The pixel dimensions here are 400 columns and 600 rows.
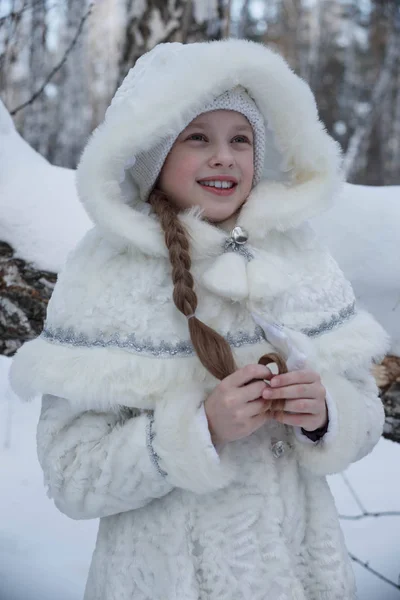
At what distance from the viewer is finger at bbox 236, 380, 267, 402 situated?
100 centimetres

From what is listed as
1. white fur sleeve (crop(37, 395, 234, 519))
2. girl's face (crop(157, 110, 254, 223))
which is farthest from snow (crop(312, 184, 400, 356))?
white fur sleeve (crop(37, 395, 234, 519))

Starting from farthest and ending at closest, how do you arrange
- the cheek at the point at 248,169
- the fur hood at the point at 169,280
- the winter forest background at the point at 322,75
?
the winter forest background at the point at 322,75 < the cheek at the point at 248,169 < the fur hood at the point at 169,280

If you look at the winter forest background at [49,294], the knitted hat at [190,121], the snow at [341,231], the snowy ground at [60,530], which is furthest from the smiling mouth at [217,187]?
the snowy ground at [60,530]

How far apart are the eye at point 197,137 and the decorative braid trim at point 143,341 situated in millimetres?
392

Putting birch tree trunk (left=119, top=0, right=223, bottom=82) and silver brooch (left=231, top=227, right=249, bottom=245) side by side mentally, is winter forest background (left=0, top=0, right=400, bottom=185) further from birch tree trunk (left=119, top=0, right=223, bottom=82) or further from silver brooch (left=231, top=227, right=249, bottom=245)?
silver brooch (left=231, top=227, right=249, bottom=245)

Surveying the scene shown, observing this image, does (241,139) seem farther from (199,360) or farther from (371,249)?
(371,249)

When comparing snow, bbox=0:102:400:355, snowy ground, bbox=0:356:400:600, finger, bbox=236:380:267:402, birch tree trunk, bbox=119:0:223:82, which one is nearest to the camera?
finger, bbox=236:380:267:402

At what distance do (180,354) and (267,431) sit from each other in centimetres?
24

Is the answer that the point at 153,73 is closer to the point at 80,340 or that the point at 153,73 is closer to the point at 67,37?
the point at 80,340

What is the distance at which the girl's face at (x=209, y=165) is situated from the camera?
1180 mm

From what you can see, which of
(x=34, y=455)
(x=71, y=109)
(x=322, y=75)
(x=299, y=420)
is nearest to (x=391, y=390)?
(x=299, y=420)

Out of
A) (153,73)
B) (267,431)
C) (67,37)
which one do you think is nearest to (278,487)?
(267,431)

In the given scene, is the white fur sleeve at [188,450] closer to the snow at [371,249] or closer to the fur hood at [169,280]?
the fur hood at [169,280]

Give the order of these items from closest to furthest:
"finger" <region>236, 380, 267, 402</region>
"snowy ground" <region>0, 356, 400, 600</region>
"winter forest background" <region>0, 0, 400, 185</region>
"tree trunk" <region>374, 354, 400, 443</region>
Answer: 1. "finger" <region>236, 380, 267, 402</region>
2. "snowy ground" <region>0, 356, 400, 600</region>
3. "tree trunk" <region>374, 354, 400, 443</region>
4. "winter forest background" <region>0, 0, 400, 185</region>
